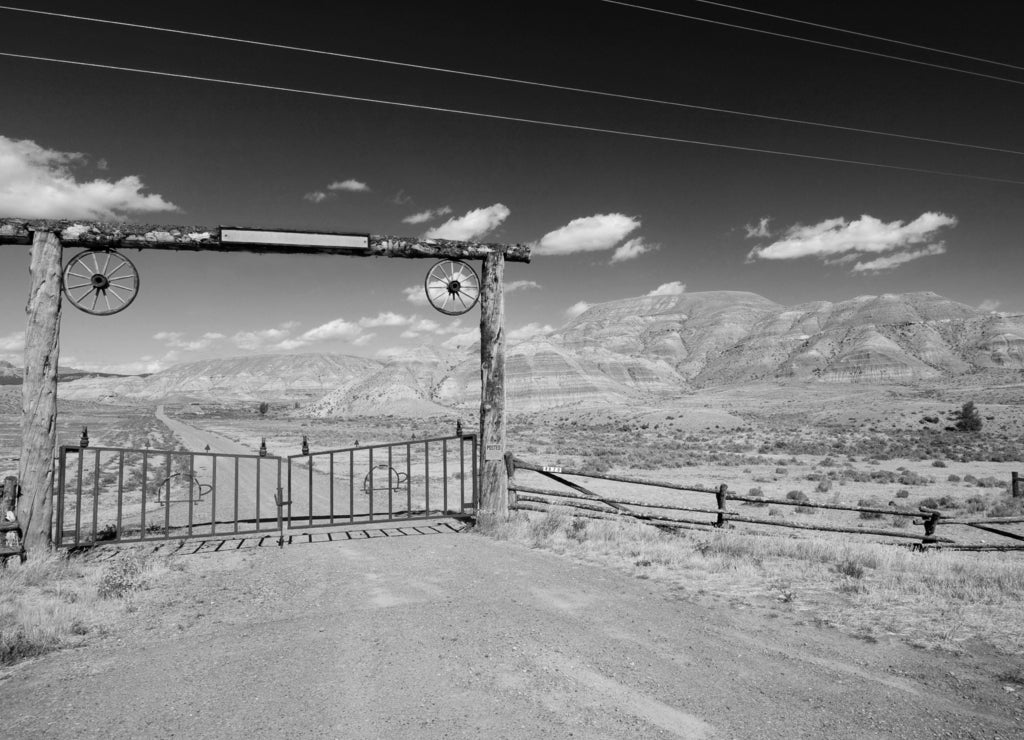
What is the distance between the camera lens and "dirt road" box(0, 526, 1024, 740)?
3.70 metres

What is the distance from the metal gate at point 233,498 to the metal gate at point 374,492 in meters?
0.03

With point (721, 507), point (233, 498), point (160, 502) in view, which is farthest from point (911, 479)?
point (160, 502)

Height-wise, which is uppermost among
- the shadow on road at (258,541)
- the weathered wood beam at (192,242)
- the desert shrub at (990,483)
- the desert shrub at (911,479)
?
the weathered wood beam at (192,242)

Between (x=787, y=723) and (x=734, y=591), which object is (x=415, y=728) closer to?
(x=787, y=723)

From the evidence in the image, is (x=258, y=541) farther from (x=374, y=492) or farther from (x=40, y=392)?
(x=374, y=492)

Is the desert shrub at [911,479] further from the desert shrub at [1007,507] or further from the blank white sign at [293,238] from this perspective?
the blank white sign at [293,238]

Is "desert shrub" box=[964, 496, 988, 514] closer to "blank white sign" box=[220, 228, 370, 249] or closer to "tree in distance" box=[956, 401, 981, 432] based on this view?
"blank white sign" box=[220, 228, 370, 249]

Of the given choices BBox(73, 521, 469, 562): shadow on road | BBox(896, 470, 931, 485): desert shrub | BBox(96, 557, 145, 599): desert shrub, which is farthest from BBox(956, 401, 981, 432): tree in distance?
BBox(96, 557, 145, 599): desert shrub

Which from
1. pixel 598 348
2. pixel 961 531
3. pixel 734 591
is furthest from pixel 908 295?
pixel 734 591

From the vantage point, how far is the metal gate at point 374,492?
9594 mm

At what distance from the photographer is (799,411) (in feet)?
250

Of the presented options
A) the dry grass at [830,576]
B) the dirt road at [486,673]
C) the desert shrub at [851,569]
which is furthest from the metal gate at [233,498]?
the desert shrub at [851,569]

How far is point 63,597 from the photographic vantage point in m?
6.20

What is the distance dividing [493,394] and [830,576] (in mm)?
5398
